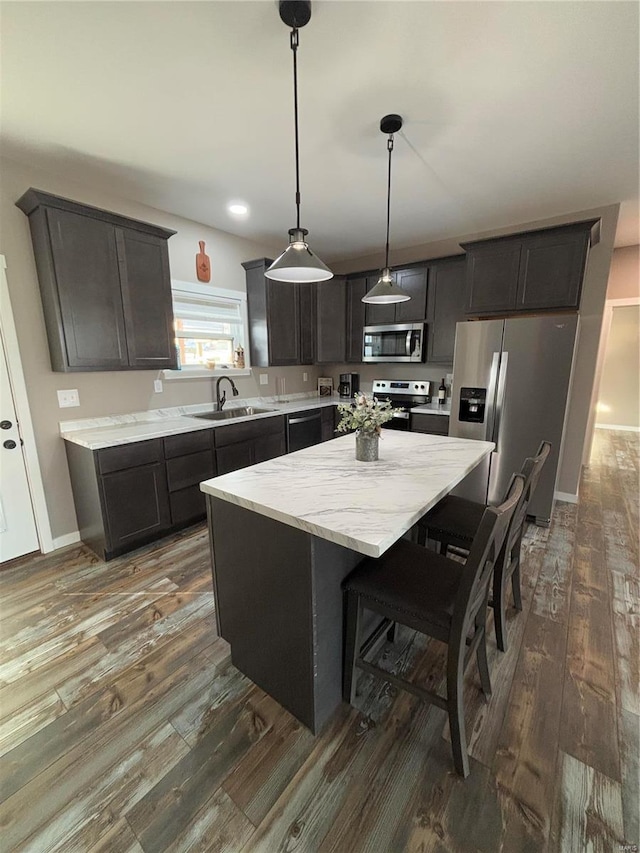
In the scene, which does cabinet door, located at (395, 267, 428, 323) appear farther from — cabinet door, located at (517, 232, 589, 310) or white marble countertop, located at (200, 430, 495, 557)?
white marble countertop, located at (200, 430, 495, 557)

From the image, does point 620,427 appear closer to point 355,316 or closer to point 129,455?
point 355,316

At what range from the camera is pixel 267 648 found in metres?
1.48

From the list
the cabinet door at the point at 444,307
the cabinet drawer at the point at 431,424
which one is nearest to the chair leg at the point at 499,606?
the cabinet drawer at the point at 431,424

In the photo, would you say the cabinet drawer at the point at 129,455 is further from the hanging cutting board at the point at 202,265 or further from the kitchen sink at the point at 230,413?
the hanging cutting board at the point at 202,265

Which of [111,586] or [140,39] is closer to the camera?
[140,39]

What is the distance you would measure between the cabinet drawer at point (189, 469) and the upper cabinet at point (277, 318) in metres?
1.42

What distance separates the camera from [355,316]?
14.6 feet

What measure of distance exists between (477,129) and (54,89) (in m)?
2.23

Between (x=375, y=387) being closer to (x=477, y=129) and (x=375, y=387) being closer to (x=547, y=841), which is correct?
(x=477, y=129)

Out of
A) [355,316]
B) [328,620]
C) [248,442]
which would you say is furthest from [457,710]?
[355,316]

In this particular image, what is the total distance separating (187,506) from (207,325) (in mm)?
1906

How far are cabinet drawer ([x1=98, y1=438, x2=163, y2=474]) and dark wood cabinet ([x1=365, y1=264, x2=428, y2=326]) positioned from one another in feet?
9.51

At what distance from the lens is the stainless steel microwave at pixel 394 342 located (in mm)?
3908

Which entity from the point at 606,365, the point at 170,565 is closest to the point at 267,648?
the point at 170,565
